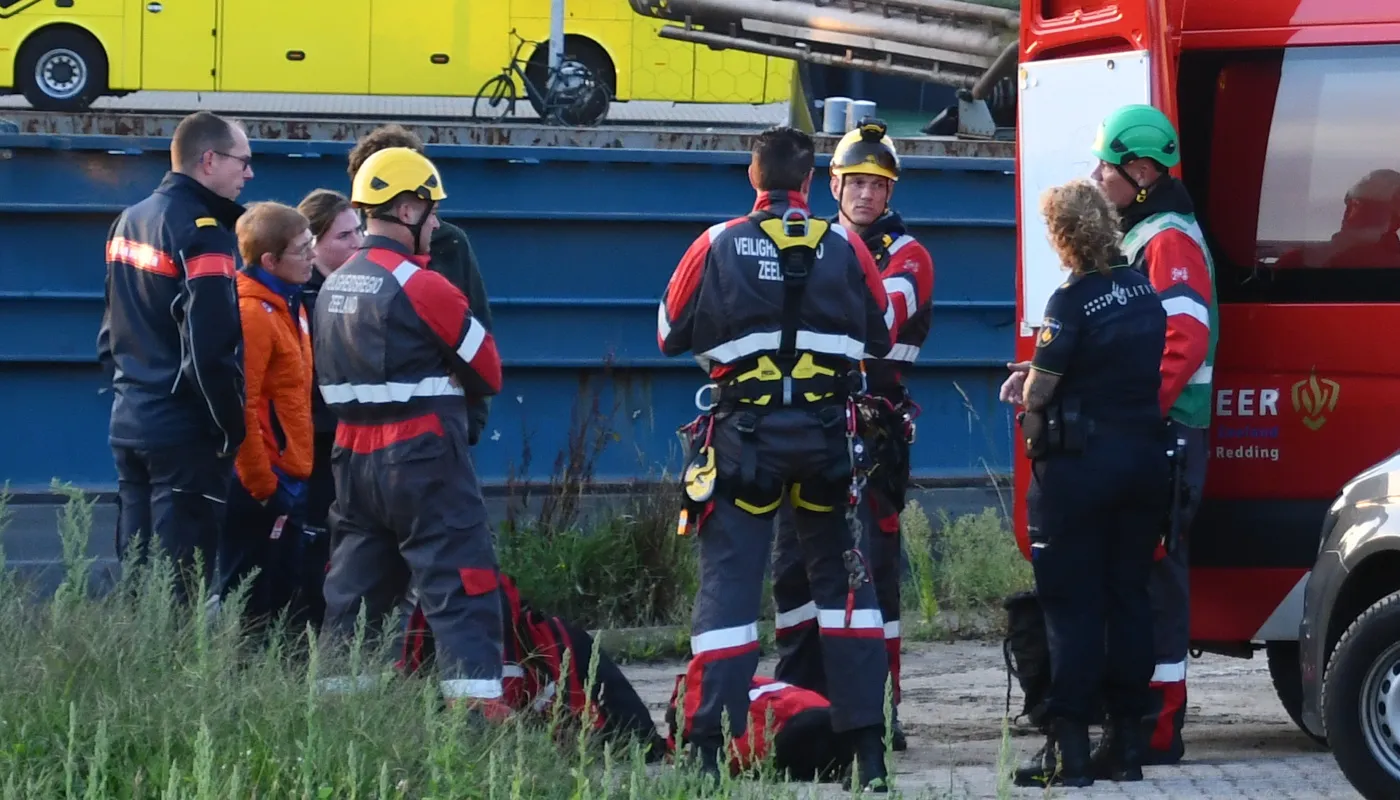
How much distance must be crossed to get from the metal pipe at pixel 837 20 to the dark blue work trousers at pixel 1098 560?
873 cm

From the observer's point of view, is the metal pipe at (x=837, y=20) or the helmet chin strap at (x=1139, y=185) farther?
the metal pipe at (x=837, y=20)

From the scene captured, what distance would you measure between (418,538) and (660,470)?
3.47 m

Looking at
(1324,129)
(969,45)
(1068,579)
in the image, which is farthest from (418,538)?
(969,45)

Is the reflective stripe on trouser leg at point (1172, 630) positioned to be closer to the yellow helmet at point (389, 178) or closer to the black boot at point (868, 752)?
the black boot at point (868, 752)

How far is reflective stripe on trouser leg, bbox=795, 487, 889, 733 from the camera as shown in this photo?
5.16 metres

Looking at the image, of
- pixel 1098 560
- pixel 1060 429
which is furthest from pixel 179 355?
pixel 1098 560

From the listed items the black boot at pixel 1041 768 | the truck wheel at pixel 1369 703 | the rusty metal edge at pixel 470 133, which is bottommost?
the black boot at pixel 1041 768

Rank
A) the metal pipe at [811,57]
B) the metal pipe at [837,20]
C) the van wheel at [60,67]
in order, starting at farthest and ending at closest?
the van wheel at [60,67] < the metal pipe at [811,57] < the metal pipe at [837,20]

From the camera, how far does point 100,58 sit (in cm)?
1620

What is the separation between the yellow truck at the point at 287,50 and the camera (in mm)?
16125

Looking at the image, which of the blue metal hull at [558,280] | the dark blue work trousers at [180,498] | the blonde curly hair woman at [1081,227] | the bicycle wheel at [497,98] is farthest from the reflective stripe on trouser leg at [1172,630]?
the bicycle wheel at [497,98]

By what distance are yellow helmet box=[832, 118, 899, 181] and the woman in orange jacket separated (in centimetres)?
176

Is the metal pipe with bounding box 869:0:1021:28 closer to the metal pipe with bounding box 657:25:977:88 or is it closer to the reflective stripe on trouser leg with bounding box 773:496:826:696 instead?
the metal pipe with bounding box 657:25:977:88

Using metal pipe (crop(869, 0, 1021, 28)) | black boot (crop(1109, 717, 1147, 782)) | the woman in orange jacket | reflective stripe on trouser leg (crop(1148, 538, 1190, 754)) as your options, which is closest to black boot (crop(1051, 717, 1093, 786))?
black boot (crop(1109, 717, 1147, 782))
